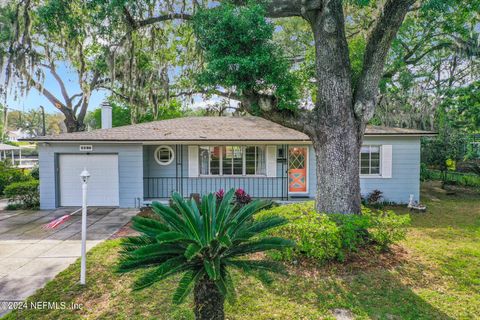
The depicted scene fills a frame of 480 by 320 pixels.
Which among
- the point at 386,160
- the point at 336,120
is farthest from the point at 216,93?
the point at 386,160

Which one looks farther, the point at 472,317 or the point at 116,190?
the point at 116,190

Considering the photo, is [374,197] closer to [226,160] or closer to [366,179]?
[366,179]

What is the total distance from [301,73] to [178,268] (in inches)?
247

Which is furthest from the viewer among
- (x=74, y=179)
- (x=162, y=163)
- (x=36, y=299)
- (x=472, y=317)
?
(x=162, y=163)

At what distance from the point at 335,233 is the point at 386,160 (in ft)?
23.6

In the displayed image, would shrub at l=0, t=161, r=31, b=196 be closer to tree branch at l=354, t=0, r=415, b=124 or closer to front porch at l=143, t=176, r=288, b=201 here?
front porch at l=143, t=176, r=288, b=201

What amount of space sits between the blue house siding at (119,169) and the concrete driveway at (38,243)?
1.81 ft

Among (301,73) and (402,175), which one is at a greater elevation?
(301,73)

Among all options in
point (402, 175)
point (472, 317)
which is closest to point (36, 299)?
point (472, 317)

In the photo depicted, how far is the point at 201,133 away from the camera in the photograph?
415 inches

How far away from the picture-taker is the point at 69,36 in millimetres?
6141

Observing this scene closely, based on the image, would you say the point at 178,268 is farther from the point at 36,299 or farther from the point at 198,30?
the point at 198,30

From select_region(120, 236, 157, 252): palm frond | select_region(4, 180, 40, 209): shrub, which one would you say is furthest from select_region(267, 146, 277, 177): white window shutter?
select_region(4, 180, 40, 209): shrub

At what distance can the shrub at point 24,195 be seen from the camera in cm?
1022
